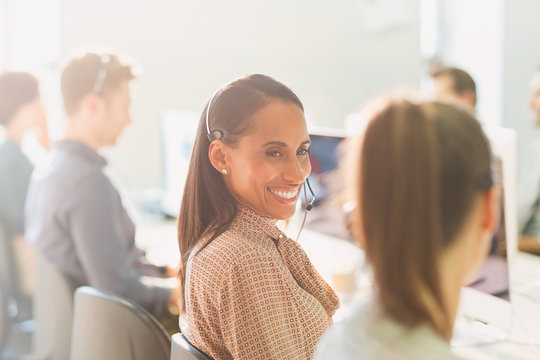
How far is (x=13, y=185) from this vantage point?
2336 millimetres

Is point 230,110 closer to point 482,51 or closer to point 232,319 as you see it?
point 232,319

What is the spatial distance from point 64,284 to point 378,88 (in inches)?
107

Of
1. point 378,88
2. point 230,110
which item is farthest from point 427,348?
point 378,88

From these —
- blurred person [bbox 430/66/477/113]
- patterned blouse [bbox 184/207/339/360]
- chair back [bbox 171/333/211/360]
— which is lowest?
chair back [bbox 171/333/211/360]

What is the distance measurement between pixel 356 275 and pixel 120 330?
832 millimetres

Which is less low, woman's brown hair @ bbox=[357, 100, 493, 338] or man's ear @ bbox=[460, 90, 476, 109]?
woman's brown hair @ bbox=[357, 100, 493, 338]

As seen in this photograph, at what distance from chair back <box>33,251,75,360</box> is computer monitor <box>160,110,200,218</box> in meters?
0.97

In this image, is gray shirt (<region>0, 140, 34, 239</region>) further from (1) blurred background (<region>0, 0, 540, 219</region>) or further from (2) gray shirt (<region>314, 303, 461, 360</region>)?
(2) gray shirt (<region>314, 303, 461, 360</region>)

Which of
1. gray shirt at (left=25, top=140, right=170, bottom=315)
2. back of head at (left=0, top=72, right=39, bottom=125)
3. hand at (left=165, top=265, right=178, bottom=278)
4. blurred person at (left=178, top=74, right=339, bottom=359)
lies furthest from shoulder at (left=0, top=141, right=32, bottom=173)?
blurred person at (left=178, top=74, right=339, bottom=359)

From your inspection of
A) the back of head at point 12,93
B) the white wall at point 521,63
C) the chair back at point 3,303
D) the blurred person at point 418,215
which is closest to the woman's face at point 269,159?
the blurred person at point 418,215

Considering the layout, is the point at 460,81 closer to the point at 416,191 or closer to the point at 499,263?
the point at 499,263

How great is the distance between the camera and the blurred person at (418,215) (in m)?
0.64

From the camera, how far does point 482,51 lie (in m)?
4.48

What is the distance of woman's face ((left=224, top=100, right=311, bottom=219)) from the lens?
999 millimetres
